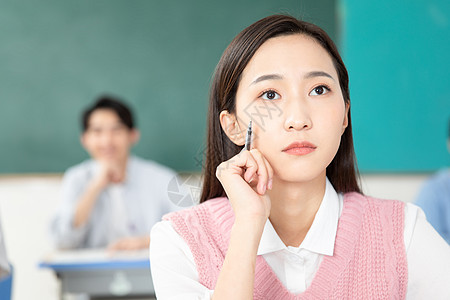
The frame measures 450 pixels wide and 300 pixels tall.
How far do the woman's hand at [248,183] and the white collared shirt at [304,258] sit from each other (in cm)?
14

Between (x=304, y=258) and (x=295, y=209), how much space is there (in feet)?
0.41

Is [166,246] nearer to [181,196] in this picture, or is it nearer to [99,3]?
[181,196]

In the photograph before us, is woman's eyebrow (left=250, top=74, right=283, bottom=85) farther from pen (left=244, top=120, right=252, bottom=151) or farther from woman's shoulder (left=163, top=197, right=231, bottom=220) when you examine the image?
woman's shoulder (left=163, top=197, right=231, bottom=220)

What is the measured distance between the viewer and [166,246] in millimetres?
1207

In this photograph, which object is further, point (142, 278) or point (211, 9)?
point (211, 9)

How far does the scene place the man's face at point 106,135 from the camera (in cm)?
363

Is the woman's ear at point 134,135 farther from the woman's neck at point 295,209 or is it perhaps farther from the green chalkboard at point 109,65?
the woman's neck at point 295,209

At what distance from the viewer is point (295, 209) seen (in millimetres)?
1313

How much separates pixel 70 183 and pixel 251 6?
1814mm

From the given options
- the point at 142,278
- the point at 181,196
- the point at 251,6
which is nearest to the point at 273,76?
the point at 181,196

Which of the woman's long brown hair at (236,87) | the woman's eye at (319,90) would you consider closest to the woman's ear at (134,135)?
the woman's long brown hair at (236,87)

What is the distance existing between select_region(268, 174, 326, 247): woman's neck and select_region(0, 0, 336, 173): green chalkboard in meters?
2.59

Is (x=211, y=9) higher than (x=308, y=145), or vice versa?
(x=211, y=9)

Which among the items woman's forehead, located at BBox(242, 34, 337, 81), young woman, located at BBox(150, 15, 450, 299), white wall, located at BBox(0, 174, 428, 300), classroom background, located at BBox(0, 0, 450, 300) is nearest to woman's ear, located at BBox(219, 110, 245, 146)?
young woman, located at BBox(150, 15, 450, 299)
